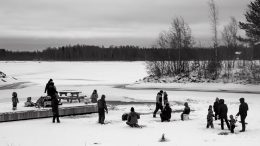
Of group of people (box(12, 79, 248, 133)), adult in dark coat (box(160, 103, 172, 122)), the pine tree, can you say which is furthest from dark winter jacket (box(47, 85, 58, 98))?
the pine tree

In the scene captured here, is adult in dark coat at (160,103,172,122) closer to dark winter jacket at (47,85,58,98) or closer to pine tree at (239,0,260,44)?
dark winter jacket at (47,85,58,98)

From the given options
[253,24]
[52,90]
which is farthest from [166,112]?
[253,24]

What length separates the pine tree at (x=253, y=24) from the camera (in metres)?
44.8

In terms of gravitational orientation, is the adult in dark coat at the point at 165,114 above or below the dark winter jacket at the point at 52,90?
below

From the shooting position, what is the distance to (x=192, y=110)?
24781 mm

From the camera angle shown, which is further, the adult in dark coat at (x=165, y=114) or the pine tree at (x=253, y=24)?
the pine tree at (x=253, y=24)

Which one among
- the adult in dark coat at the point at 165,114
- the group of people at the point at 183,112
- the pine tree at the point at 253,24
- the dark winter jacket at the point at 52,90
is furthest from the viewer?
the pine tree at the point at 253,24

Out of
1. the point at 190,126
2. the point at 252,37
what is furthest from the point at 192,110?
the point at 252,37

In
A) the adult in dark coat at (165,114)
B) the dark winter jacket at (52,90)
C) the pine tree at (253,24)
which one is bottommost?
the adult in dark coat at (165,114)

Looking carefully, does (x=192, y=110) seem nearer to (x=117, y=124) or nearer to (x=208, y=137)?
(x=117, y=124)

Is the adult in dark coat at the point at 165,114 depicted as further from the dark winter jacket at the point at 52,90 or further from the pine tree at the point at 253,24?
the pine tree at the point at 253,24

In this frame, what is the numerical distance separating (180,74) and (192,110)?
3145 centimetres

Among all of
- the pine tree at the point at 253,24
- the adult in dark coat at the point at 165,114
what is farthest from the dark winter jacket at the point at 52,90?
the pine tree at the point at 253,24

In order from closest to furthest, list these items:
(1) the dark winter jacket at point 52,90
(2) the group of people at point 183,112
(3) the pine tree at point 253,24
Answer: (2) the group of people at point 183,112
(1) the dark winter jacket at point 52,90
(3) the pine tree at point 253,24
